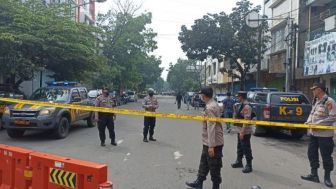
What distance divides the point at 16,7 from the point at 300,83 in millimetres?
→ 20231

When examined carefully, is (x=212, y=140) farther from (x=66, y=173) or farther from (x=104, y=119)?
(x=104, y=119)

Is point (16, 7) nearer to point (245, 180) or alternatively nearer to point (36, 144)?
point (36, 144)

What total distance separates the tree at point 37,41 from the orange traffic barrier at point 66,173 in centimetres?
1143

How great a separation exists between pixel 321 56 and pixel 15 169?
1939 cm

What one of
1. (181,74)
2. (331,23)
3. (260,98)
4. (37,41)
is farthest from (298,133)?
(181,74)

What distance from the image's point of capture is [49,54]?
18812mm

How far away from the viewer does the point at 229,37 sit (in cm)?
3525

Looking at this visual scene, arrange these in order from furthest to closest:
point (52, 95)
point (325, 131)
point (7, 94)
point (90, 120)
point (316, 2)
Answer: point (316, 2) → point (90, 120) → point (7, 94) → point (52, 95) → point (325, 131)

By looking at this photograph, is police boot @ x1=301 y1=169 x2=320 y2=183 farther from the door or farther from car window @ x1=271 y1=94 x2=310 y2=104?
the door

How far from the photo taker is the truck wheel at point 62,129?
12906 millimetres

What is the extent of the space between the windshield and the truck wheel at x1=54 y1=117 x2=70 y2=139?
0.94 meters

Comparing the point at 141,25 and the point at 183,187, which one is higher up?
the point at 141,25

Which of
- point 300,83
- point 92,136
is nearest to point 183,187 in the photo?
point 92,136

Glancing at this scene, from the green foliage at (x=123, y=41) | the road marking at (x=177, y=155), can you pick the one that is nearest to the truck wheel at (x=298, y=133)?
the road marking at (x=177, y=155)
